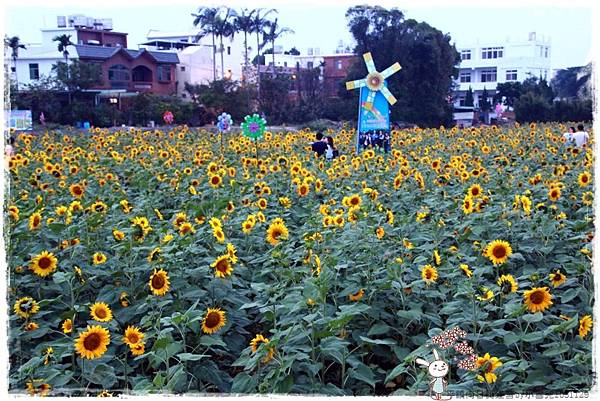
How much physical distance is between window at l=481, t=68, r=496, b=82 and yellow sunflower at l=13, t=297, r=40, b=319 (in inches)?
1614

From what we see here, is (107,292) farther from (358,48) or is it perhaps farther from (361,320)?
(358,48)

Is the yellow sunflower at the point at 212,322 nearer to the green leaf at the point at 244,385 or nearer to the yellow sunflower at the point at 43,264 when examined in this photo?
the green leaf at the point at 244,385

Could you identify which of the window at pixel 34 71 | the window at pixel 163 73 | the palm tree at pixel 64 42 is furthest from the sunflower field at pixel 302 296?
the window at pixel 163 73

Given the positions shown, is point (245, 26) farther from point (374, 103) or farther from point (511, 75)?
point (374, 103)

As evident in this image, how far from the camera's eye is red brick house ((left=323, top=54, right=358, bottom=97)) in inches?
1374

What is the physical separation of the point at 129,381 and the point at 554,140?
1032 cm

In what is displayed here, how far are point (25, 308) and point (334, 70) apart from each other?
35.4 metres

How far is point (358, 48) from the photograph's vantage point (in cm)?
2611

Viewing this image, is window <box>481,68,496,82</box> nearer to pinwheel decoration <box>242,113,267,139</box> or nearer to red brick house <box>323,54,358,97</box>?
red brick house <box>323,54,358,97</box>

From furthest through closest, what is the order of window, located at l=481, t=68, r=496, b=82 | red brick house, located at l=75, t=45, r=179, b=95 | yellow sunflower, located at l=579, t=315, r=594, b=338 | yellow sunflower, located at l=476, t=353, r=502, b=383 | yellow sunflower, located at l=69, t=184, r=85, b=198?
1. window, located at l=481, t=68, r=496, b=82
2. red brick house, located at l=75, t=45, r=179, b=95
3. yellow sunflower, located at l=69, t=184, r=85, b=198
4. yellow sunflower, located at l=579, t=315, r=594, b=338
5. yellow sunflower, located at l=476, t=353, r=502, b=383

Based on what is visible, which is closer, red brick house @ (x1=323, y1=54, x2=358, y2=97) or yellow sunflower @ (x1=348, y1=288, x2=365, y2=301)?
yellow sunflower @ (x1=348, y1=288, x2=365, y2=301)

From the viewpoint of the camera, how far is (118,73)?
33.3 m

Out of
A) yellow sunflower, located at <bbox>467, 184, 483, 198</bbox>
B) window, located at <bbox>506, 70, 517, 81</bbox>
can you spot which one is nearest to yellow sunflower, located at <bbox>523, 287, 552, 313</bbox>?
yellow sunflower, located at <bbox>467, 184, 483, 198</bbox>

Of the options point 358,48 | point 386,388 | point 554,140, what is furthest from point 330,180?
point 358,48
